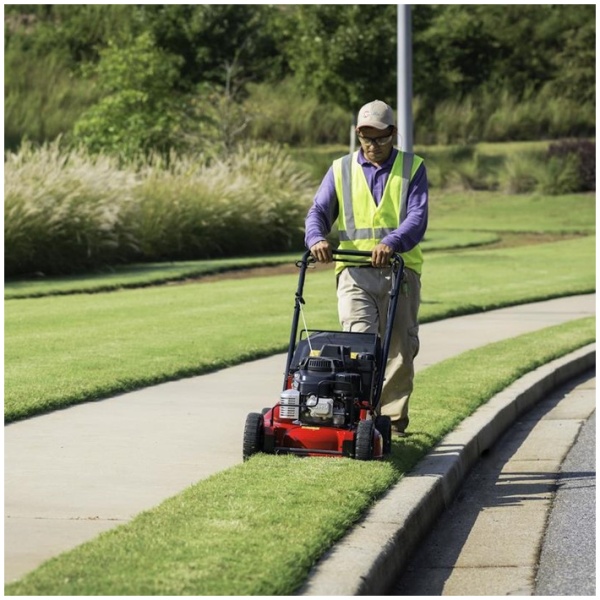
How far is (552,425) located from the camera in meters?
11.1

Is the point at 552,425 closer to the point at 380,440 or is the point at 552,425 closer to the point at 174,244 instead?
the point at 380,440

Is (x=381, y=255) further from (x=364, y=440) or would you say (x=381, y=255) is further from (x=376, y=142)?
(x=364, y=440)

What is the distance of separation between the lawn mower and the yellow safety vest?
0.39m

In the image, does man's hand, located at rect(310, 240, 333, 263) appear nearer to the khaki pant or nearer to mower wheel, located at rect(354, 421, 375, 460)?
the khaki pant

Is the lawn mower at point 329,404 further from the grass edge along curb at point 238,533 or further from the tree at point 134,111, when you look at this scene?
the tree at point 134,111

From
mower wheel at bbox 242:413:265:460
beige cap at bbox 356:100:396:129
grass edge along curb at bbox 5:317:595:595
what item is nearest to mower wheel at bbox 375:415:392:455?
grass edge along curb at bbox 5:317:595:595

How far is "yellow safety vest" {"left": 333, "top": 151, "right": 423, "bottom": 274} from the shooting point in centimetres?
848

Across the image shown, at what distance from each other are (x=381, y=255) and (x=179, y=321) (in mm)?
7962

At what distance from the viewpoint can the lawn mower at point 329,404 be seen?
25.6 ft

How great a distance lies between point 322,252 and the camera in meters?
8.00

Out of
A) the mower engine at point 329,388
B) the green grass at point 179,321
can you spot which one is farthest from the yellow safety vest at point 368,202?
the green grass at point 179,321

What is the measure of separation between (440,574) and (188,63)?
1667 inches

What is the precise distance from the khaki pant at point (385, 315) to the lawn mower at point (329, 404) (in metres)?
0.47

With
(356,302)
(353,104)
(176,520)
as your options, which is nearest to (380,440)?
(356,302)
